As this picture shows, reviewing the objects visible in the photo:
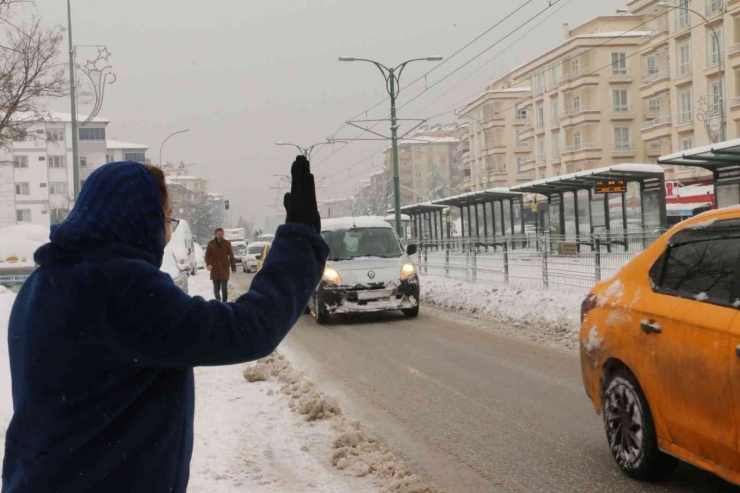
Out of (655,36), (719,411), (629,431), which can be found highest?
(655,36)

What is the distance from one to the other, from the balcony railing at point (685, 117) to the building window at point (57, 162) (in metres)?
65.3

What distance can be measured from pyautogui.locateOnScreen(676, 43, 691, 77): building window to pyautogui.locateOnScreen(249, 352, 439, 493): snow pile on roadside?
49582 millimetres

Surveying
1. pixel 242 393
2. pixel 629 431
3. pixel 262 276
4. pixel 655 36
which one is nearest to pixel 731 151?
pixel 242 393

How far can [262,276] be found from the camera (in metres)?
1.92

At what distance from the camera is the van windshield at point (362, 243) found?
16.3 meters

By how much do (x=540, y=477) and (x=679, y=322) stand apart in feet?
4.76

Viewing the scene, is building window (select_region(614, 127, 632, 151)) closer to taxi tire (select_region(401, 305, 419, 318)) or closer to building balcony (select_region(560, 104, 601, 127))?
building balcony (select_region(560, 104, 601, 127))

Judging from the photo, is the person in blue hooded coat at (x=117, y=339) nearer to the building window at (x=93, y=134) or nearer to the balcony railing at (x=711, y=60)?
the balcony railing at (x=711, y=60)

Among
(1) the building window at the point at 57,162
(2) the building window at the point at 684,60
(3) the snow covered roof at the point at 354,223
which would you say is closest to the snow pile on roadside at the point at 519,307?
(3) the snow covered roof at the point at 354,223

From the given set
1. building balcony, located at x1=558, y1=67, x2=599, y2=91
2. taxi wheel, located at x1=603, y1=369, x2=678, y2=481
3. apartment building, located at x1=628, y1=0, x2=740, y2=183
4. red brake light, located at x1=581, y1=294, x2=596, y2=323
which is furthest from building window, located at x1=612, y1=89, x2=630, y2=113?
taxi wheel, located at x1=603, y1=369, x2=678, y2=481

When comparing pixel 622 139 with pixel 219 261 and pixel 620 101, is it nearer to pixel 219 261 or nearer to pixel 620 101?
pixel 620 101

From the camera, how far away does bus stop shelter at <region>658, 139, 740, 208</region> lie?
1706cm

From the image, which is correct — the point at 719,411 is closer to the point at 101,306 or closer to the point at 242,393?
the point at 101,306

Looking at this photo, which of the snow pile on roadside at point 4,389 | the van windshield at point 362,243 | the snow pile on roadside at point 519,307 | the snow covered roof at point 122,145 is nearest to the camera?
the snow pile on roadside at point 4,389
